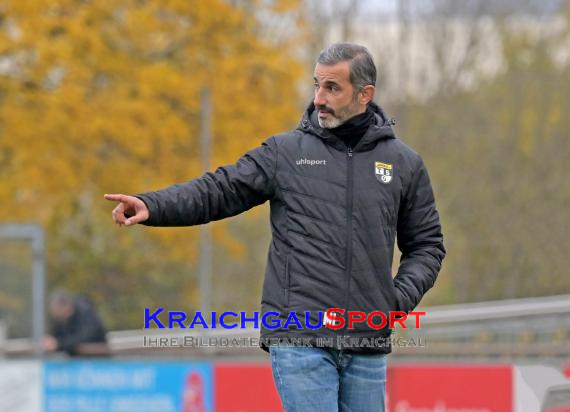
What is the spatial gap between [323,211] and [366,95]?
19.1 inches

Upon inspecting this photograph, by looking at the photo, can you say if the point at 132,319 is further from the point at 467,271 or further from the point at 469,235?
the point at 469,235

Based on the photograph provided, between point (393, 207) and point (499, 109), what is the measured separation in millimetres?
19454

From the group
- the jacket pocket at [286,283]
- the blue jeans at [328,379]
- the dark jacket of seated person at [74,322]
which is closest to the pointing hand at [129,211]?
the jacket pocket at [286,283]

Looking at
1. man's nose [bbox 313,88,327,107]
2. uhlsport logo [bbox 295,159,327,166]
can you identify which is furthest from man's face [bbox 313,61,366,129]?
uhlsport logo [bbox 295,159,327,166]

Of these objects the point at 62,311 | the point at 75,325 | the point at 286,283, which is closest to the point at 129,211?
the point at 286,283

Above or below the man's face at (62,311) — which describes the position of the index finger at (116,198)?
above

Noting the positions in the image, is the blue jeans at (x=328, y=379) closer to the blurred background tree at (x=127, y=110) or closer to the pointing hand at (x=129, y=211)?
the pointing hand at (x=129, y=211)

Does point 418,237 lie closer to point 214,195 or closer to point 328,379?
point 328,379

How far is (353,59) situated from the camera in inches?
191

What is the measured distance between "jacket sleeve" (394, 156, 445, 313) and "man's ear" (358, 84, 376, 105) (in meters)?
0.32

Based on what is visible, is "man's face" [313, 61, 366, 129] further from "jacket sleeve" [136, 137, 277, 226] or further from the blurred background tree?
the blurred background tree

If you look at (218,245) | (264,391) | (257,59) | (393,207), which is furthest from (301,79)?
(393,207)

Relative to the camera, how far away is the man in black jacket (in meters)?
4.72

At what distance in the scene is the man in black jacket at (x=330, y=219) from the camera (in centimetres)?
472
